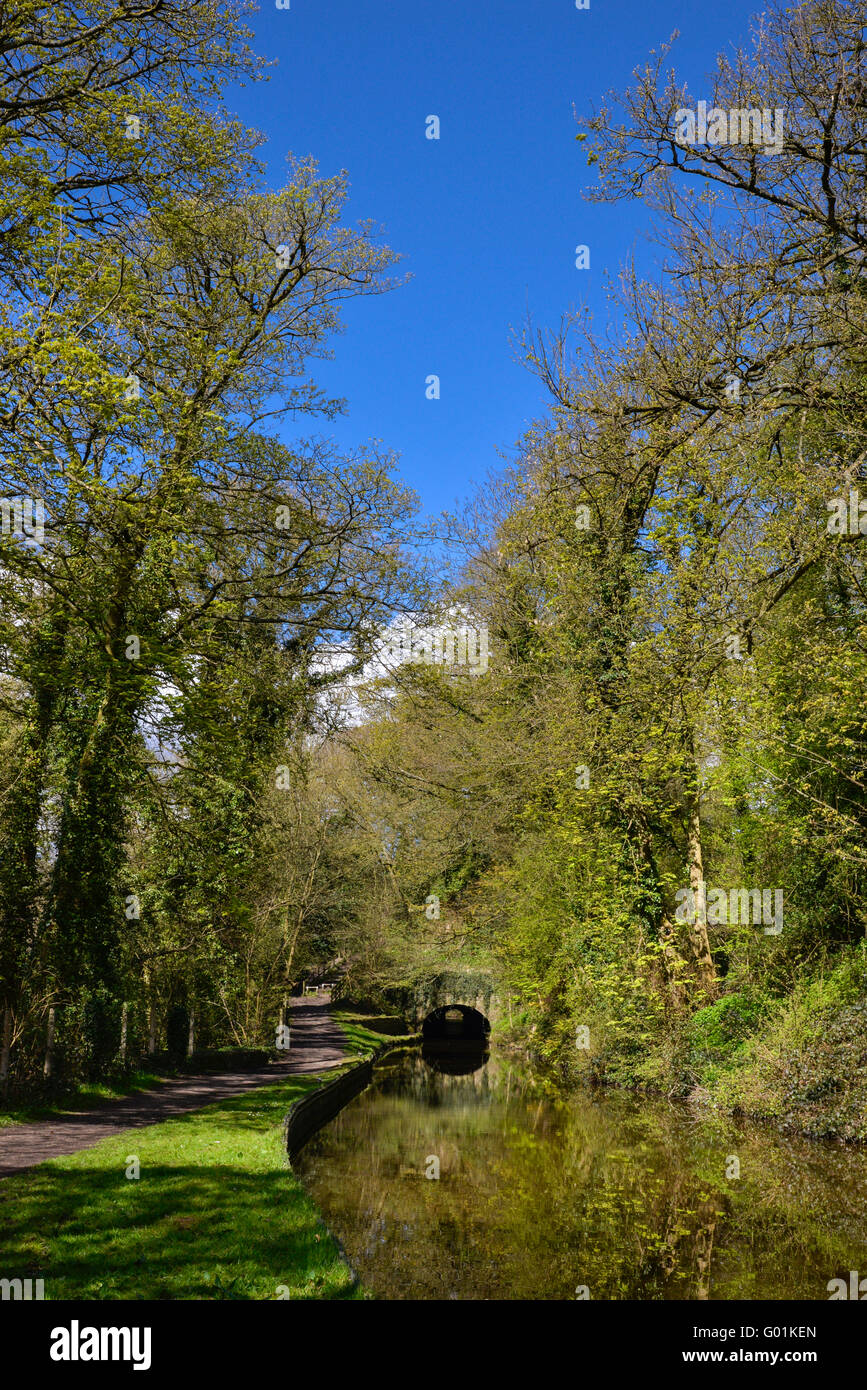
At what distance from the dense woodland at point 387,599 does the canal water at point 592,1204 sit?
156cm

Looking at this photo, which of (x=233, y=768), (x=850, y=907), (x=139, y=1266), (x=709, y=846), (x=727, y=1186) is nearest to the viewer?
(x=139, y=1266)

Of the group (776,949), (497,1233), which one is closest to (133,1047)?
(497,1233)

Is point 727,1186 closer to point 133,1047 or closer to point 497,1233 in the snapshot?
point 497,1233

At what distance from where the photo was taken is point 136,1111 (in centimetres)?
1194

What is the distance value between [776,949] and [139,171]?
600 inches

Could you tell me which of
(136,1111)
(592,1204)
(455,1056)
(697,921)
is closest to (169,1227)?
(592,1204)

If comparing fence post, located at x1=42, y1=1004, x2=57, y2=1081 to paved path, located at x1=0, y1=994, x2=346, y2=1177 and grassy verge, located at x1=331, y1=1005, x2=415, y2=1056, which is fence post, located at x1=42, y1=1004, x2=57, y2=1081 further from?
grassy verge, located at x1=331, y1=1005, x2=415, y2=1056

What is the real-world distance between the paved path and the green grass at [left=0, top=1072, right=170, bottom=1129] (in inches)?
6.3

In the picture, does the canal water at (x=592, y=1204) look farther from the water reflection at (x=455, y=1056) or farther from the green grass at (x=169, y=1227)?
the water reflection at (x=455, y=1056)

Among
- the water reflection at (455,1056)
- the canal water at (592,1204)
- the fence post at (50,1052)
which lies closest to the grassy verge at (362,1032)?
the water reflection at (455,1056)

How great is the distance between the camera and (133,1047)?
625 inches

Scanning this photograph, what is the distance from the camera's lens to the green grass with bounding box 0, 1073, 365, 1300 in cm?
547

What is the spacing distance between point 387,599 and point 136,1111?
324 inches
